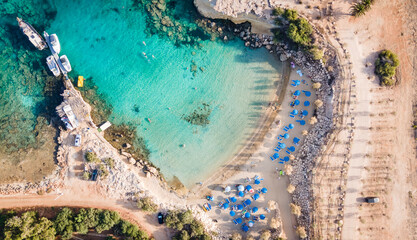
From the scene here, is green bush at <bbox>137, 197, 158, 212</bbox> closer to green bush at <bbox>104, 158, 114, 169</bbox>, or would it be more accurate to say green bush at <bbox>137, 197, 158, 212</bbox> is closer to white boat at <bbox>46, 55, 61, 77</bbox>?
green bush at <bbox>104, 158, 114, 169</bbox>

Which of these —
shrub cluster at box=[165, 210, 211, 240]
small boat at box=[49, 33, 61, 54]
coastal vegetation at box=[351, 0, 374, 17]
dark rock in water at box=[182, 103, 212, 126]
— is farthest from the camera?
dark rock in water at box=[182, 103, 212, 126]

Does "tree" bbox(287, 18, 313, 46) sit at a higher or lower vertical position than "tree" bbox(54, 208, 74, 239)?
higher

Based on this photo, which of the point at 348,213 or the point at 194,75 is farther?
the point at 194,75

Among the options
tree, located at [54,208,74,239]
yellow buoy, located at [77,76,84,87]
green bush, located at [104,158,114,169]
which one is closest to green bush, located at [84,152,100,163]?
green bush, located at [104,158,114,169]

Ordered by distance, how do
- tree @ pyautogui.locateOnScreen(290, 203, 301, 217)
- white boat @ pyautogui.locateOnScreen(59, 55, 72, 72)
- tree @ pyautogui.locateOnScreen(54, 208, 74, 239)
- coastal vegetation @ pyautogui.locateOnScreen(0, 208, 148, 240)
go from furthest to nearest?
1. white boat @ pyautogui.locateOnScreen(59, 55, 72, 72)
2. tree @ pyautogui.locateOnScreen(290, 203, 301, 217)
3. tree @ pyautogui.locateOnScreen(54, 208, 74, 239)
4. coastal vegetation @ pyautogui.locateOnScreen(0, 208, 148, 240)

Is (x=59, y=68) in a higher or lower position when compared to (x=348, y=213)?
lower

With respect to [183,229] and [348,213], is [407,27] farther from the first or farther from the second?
[183,229]

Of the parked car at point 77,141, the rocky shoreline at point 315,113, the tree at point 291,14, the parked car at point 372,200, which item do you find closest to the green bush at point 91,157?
the parked car at point 77,141

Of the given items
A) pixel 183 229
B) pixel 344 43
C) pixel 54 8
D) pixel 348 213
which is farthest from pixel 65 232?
pixel 344 43
